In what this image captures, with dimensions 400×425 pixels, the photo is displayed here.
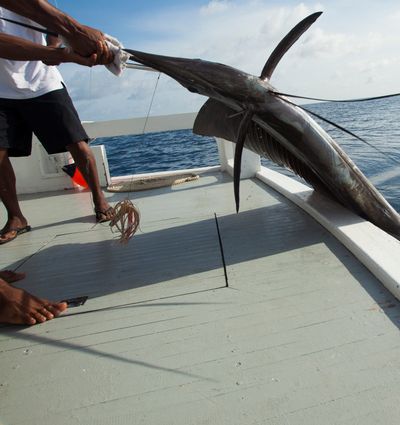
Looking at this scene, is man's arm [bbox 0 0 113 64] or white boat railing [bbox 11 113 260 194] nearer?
man's arm [bbox 0 0 113 64]

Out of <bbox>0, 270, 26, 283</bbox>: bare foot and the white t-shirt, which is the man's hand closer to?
<bbox>0, 270, 26, 283</bbox>: bare foot

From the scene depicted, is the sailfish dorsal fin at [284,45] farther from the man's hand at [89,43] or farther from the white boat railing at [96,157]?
the white boat railing at [96,157]

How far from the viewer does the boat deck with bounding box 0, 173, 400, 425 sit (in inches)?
46.5

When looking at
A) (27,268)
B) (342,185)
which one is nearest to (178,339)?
(27,268)

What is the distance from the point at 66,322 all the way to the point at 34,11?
1413 millimetres

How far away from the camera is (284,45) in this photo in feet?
7.54

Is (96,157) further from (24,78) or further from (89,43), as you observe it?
(89,43)

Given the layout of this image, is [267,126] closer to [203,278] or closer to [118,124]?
[203,278]

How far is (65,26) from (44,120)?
150 centimetres

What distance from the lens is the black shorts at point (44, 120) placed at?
3062mm

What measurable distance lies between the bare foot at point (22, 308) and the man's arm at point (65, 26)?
1135mm

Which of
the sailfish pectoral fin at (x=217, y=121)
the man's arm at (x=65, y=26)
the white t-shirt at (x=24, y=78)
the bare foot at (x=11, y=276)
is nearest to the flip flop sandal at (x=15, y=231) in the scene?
the bare foot at (x=11, y=276)

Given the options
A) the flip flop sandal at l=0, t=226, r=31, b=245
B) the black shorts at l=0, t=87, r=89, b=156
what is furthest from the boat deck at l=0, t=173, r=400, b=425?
the black shorts at l=0, t=87, r=89, b=156

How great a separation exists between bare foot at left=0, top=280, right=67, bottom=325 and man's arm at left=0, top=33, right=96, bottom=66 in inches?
42.1
